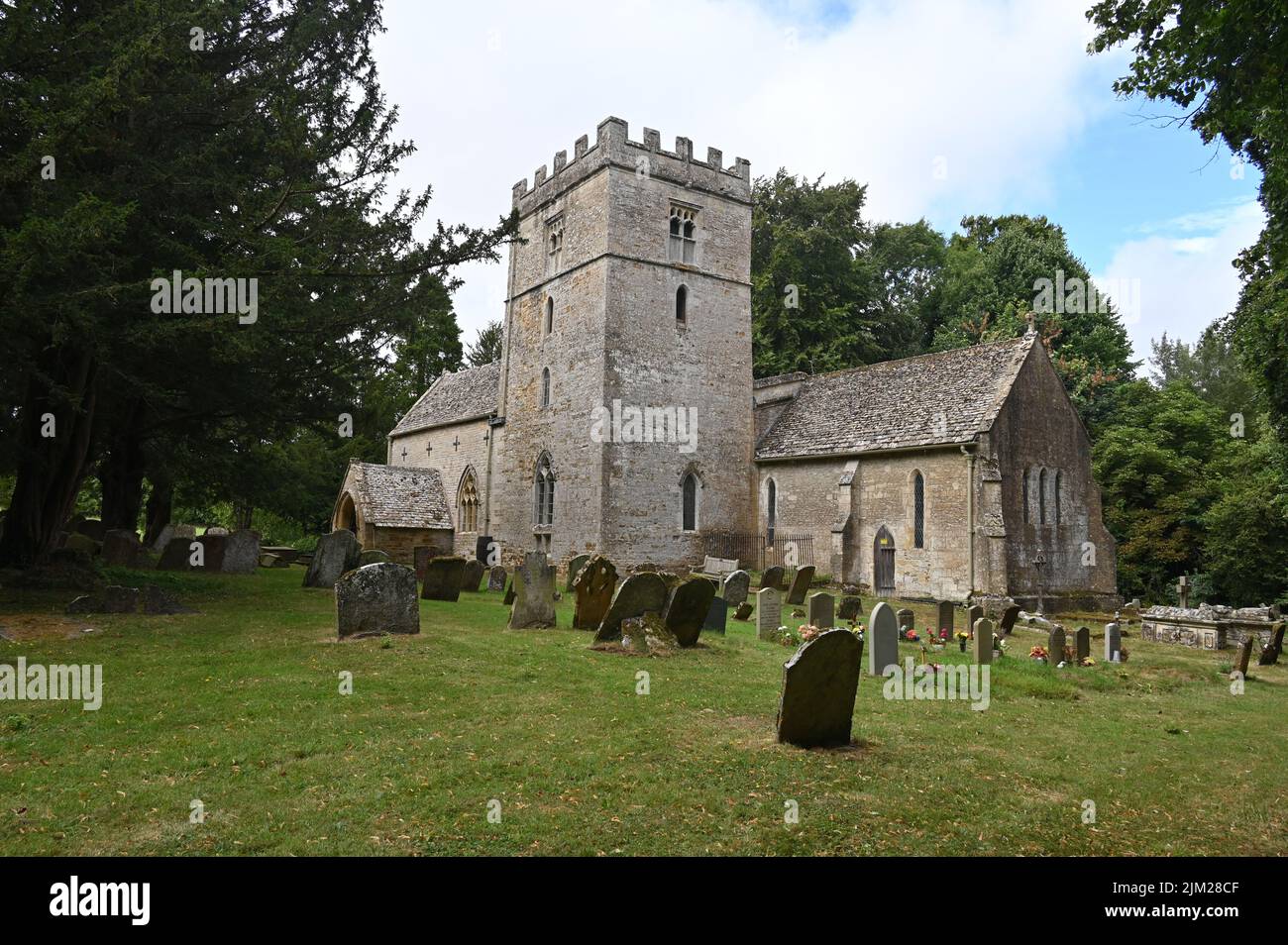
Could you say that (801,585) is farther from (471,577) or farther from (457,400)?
(457,400)

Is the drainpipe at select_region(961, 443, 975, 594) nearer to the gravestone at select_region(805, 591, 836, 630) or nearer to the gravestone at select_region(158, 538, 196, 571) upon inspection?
the gravestone at select_region(805, 591, 836, 630)

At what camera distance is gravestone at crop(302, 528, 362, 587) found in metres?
18.8

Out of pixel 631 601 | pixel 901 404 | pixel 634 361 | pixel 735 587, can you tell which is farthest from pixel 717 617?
pixel 634 361

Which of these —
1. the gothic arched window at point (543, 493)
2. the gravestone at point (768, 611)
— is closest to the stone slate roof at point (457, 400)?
the gothic arched window at point (543, 493)

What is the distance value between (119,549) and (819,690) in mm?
19466

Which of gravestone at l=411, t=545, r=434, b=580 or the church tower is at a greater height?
the church tower

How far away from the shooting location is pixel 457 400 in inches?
1449

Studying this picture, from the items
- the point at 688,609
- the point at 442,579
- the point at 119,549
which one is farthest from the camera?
the point at 119,549

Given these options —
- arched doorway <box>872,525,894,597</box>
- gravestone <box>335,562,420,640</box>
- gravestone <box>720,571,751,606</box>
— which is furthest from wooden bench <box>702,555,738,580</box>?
→ gravestone <box>335,562,420,640</box>

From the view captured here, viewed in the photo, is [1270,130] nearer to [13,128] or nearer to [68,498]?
[13,128]

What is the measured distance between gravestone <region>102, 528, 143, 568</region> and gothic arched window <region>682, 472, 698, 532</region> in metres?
15.5

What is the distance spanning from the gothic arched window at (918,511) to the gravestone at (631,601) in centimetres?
1306

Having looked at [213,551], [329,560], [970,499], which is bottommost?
[329,560]

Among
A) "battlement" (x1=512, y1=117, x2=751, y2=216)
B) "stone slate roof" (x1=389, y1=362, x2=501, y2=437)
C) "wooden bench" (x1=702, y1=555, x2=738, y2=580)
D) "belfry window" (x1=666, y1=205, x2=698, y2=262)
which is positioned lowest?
"wooden bench" (x1=702, y1=555, x2=738, y2=580)
